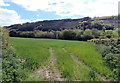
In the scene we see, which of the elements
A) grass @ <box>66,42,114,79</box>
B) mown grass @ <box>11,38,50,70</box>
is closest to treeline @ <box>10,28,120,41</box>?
grass @ <box>66,42,114,79</box>

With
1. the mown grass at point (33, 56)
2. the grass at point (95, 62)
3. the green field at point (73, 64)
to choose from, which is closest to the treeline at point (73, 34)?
the grass at point (95, 62)

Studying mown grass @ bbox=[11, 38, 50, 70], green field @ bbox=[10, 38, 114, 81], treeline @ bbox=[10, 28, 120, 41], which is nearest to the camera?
green field @ bbox=[10, 38, 114, 81]

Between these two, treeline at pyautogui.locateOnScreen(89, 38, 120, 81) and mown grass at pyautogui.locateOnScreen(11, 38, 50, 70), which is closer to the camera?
treeline at pyautogui.locateOnScreen(89, 38, 120, 81)

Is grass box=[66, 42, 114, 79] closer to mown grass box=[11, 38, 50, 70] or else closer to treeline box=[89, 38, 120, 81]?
treeline box=[89, 38, 120, 81]

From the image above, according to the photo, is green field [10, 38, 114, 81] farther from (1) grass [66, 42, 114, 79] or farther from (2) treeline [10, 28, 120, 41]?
(2) treeline [10, 28, 120, 41]

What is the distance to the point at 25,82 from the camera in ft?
23.1

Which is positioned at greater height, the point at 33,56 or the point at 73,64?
the point at 33,56

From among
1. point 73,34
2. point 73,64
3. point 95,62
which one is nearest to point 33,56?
point 73,64

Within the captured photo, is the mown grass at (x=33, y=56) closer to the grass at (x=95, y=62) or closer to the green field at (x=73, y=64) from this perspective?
the green field at (x=73, y=64)

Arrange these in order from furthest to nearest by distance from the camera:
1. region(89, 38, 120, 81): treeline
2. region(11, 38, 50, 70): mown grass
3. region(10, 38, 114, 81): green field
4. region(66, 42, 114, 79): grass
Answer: region(11, 38, 50, 70): mown grass
region(66, 42, 114, 79): grass
region(89, 38, 120, 81): treeline
region(10, 38, 114, 81): green field

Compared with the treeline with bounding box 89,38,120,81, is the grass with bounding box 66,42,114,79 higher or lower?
lower

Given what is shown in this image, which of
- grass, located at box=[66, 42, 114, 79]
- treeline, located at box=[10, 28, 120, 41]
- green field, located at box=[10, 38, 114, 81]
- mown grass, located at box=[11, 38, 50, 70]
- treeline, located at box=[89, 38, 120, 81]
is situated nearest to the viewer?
green field, located at box=[10, 38, 114, 81]

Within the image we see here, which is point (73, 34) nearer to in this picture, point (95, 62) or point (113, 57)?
point (95, 62)

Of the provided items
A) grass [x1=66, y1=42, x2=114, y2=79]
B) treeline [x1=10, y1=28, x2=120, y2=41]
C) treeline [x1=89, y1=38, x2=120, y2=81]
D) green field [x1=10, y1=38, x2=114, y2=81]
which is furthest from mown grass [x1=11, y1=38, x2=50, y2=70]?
treeline [x1=10, y1=28, x2=120, y2=41]
